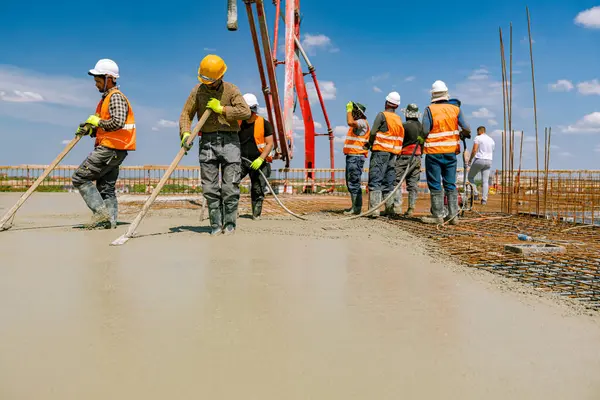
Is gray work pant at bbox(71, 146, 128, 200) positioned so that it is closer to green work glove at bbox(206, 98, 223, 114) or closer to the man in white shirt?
green work glove at bbox(206, 98, 223, 114)

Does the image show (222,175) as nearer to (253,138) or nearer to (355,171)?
(253,138)

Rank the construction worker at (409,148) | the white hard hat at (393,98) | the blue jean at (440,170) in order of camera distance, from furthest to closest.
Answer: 1. the construction worker at (409,148)
2. the white hard hat at (393,98)
3. the blue jean at (440,170)

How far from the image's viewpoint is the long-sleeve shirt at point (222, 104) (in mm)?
4531

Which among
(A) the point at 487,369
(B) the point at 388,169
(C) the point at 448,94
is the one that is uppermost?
(C) the point at 448,94

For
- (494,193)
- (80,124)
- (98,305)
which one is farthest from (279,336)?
(494,193)

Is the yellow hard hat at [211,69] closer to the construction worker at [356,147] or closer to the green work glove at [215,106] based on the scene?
the green work glove at [215,106]

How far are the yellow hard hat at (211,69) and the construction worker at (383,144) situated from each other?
8.95 ft

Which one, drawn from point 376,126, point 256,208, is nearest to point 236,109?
point 256,208

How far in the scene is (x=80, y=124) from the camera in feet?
15.9

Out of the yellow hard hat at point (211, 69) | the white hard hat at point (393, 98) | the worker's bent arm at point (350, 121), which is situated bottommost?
the worker's bent arm at point (350, 121)

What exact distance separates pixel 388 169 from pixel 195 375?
5779 millimetres

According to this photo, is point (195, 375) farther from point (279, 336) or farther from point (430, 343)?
point (430, 343)

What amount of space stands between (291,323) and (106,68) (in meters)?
3.86

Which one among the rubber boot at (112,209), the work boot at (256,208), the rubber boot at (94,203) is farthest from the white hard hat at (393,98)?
the rubber boot at (94,203)
